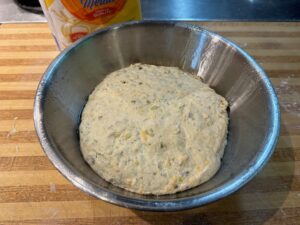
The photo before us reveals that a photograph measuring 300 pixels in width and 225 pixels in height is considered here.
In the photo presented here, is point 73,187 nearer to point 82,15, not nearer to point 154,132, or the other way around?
point 154,132

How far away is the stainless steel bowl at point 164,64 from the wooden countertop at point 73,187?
0.10 m

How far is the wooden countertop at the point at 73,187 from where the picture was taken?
0.78 metres

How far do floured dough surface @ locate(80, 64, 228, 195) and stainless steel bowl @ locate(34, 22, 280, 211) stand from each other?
0.03 m

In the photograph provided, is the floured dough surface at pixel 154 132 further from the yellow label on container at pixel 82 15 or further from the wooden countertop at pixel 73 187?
the yellow label on container at pixel 82 15

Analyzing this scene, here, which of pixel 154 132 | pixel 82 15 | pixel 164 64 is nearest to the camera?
pixel 154 132

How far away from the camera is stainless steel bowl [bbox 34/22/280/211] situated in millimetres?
666

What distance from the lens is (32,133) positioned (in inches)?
37.9

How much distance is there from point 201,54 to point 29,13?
0.89 m

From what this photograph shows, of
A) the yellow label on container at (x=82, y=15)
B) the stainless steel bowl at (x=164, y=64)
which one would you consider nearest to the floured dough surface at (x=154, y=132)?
the stainless steel bowl at (x=164, y=64)

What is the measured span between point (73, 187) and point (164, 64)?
53 centimetres

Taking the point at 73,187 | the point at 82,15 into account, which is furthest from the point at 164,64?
the point at 73,187

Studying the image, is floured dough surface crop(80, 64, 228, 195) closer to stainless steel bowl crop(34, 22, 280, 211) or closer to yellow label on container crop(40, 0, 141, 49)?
stainless steel bowl crop(34, 22, 280, 211)

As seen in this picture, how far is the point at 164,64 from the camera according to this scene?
1095mm

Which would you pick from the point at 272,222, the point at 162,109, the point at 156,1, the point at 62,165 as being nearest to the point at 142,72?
the point at 162,109
